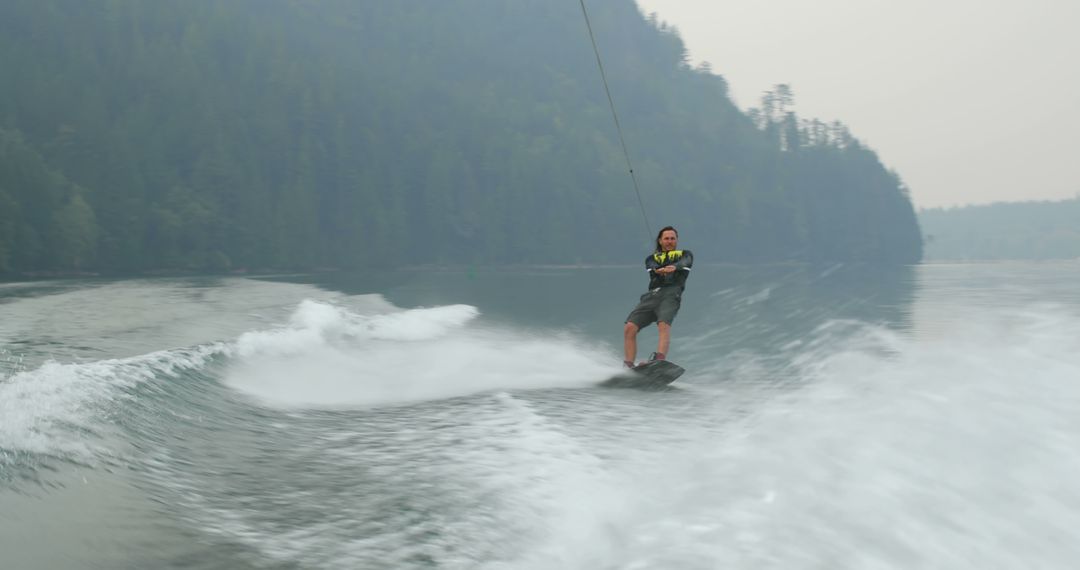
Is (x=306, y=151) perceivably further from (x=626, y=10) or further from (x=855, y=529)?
(x=626, y=10)

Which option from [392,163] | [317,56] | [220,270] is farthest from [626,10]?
[220,270]

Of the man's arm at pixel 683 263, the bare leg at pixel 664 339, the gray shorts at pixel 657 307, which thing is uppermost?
the man's arm at pixel 683 263

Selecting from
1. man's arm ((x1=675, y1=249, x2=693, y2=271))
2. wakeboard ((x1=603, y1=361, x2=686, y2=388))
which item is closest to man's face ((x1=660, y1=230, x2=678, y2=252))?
man's arm ((x1=675, y1=249, x2=693, y2=271))

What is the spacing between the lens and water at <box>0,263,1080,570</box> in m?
3.79

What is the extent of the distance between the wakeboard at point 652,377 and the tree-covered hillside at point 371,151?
51295 millimetres

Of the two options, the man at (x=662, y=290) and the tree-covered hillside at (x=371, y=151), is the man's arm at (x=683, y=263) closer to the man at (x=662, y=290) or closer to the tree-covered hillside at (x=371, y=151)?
the man at (x=662, y=290)

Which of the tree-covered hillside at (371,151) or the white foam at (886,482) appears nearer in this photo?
the white foam at (886,482)

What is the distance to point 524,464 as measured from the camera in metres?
5.41

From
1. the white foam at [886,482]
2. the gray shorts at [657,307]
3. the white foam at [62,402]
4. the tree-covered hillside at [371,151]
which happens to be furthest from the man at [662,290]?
the tree-covered hillside at [371,151]

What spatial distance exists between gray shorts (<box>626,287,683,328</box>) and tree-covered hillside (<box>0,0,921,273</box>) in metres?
50.7

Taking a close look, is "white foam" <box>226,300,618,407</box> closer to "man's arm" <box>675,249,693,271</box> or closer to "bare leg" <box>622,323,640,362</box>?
"bare leg" <box>622,323,640,362</box>

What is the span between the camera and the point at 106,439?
5223 millimetres

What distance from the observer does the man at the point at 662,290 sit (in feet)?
33.7

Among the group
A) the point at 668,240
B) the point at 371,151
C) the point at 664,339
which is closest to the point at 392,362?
the point at 664,339
